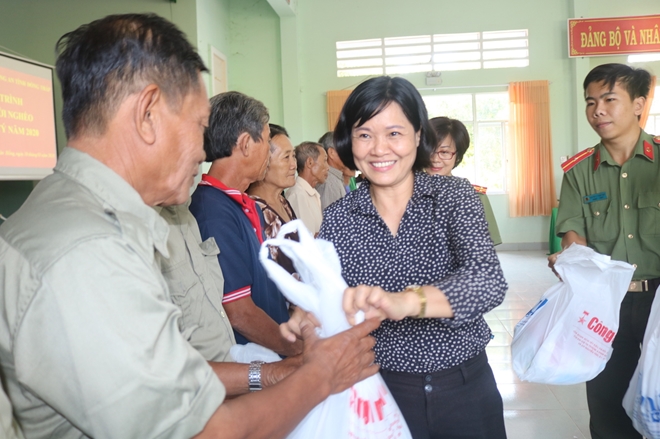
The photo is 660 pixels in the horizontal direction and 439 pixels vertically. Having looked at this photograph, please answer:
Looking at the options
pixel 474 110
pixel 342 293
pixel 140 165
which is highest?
pixel 474 110

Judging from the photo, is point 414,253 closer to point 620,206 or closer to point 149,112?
point 149,112

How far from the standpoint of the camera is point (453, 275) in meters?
1.19

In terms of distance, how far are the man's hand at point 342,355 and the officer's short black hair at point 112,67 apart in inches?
21.9

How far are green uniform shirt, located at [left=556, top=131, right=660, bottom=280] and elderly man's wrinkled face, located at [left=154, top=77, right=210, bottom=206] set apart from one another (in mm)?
1730

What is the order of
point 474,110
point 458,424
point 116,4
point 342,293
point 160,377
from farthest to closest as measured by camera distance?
point 474,110, point 116,4, point 458,424, point 342,293, point 160,377

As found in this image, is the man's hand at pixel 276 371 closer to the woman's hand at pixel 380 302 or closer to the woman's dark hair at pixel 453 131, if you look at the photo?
the woman's hand at pixel 380 302

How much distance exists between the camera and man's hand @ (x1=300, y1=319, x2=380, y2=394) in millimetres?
1067

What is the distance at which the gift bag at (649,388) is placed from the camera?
161 cm

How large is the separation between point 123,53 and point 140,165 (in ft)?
0.60

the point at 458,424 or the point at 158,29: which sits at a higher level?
the point at 158,29

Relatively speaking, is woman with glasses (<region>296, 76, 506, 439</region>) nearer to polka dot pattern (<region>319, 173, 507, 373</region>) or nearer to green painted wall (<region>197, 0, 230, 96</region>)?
polka dot pattern (<region>319, 173, 507, 373</region>)

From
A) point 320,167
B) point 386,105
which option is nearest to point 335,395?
point 386,105

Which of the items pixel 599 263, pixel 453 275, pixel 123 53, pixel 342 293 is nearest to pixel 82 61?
pixel 123 53

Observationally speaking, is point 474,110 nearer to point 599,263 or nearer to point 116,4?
point 116,4
